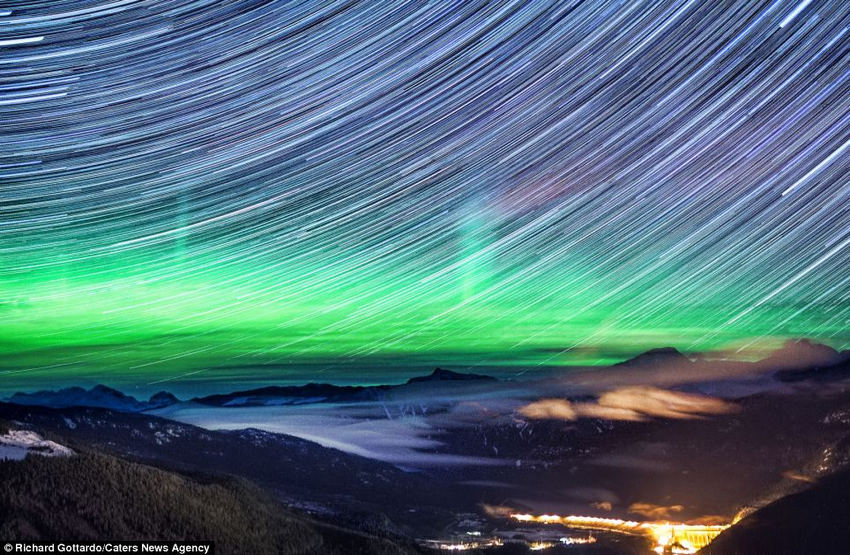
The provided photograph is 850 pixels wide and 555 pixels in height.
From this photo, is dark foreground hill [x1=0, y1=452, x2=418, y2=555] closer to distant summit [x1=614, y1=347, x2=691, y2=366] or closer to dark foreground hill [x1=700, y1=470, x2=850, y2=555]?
distant summit [x1=614, y1=347, x2=691, y2=366]

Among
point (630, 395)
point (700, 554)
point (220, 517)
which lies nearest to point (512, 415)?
point (630, 395)

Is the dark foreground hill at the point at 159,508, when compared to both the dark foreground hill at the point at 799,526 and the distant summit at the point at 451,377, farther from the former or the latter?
the dark foreground hill at the point at 799,526

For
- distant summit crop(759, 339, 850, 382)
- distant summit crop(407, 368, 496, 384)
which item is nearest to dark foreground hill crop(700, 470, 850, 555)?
distant summit crop(759, 339, 850, 382)

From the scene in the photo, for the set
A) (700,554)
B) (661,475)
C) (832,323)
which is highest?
(832,323)

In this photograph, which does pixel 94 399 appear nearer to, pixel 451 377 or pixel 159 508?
pixel 159 508

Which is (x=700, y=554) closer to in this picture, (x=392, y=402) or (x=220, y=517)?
(x=392, y=402)

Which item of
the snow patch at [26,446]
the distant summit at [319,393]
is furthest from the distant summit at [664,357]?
the snow patch at [26,446]
